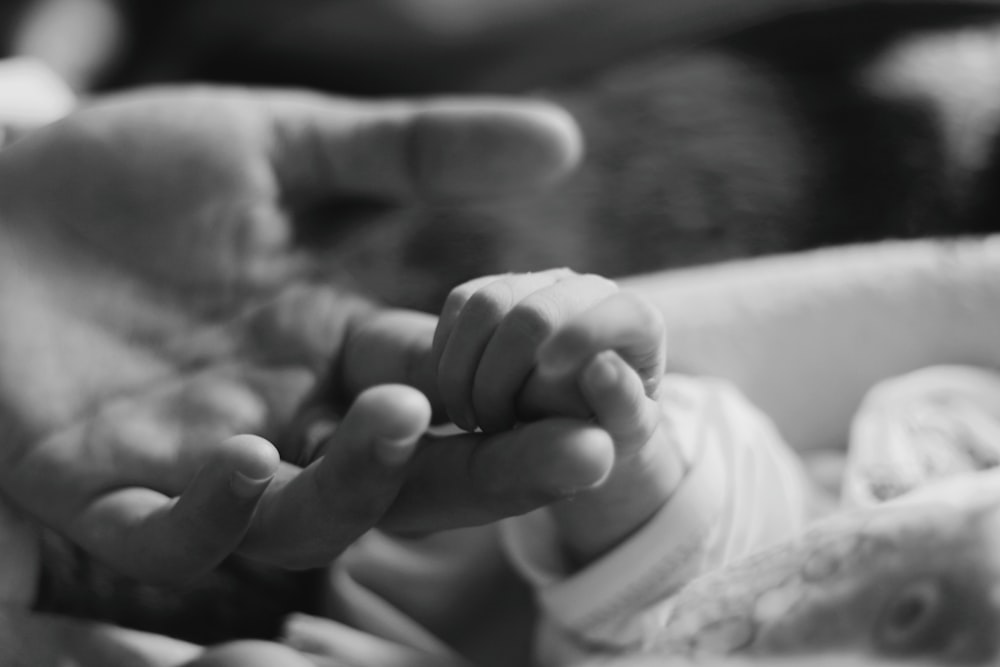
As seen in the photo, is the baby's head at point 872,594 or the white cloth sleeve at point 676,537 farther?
the white cloth sleeve at point 676,537

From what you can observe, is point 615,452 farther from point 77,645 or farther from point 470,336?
point 77,645

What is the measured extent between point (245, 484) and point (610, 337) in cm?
10

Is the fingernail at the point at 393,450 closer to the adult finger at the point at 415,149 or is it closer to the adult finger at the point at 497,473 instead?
the adult finger at the point at 497,473

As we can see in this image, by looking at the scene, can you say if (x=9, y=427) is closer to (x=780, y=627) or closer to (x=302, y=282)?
(x=302, y=282)

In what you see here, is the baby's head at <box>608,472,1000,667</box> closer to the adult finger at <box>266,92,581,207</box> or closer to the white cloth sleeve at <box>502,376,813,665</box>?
the white cloth sleeve at <box>502,376,813,665</box>

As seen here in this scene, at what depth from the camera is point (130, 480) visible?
1.05ft

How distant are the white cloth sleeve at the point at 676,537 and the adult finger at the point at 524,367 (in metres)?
0.11

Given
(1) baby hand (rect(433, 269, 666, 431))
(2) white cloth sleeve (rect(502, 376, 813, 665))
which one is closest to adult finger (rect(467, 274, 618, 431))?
(1) baby hand (rect(433, 269, 666, 431))

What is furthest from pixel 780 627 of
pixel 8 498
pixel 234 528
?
pixel 8 498

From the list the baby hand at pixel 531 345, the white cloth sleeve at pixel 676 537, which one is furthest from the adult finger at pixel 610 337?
the white cloth sleeve at pixel 676 537

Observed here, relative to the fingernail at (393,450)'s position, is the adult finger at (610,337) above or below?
above

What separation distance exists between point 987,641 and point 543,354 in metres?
0.14

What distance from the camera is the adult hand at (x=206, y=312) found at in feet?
0.88

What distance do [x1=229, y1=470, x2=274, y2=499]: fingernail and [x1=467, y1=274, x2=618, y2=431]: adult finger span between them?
60mm
